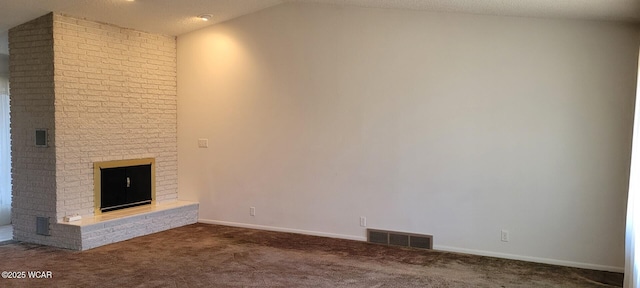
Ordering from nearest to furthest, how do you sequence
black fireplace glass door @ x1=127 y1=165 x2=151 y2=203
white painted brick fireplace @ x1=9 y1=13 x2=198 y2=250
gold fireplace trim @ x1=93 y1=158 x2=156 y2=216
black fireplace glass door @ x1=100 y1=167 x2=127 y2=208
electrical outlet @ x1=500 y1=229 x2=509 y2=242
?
electrical outlet @ x1=500 y1=229 x2=509 y2=242
white painted brick fireplace @ x1=9 y1=13 x2=198 y2=250
gold fireplace trim @ x1=93 y1=158 x2=156 y2=216
black fireplace glass door @ x1=100 y1=167 x2=127 y2=208
black fireplace glass door @ x1=127 y1=165 x2=151 y2=203

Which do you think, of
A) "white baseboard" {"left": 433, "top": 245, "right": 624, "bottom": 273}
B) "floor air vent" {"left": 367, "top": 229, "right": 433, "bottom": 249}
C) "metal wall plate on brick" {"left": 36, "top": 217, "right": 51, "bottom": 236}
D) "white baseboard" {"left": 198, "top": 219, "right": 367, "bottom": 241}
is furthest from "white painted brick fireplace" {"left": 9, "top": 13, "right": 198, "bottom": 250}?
"white baseboard" {"left": 433, "top": 245, "right": 624, "bottom": 273}

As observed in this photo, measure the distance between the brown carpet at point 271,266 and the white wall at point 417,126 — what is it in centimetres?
41

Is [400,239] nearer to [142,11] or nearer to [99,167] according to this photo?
[99,167]

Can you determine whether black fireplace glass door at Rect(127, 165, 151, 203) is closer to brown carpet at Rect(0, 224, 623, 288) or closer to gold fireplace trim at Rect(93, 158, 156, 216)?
gold fireplace trim at Rect(93, 158, 156, 216)

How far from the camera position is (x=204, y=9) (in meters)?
6.04

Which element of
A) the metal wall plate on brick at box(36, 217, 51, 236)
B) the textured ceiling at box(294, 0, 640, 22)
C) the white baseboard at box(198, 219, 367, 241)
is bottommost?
the white baseboard at box(198, 219, 367, 241)

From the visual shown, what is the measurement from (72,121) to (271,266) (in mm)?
2912

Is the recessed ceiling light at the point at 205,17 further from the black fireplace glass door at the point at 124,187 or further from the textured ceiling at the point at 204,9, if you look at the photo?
the black fireplace glass door at the point at 124,187

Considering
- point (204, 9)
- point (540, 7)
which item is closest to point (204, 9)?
point (204, 9)

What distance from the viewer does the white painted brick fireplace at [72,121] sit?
5504 millimetres

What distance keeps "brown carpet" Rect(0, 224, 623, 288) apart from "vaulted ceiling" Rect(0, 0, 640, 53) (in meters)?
2.49

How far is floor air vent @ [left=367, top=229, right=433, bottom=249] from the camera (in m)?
5.61

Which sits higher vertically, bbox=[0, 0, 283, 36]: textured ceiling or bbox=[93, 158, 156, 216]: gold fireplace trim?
bbox=[0, 0, 283, 36]: textured ceiling

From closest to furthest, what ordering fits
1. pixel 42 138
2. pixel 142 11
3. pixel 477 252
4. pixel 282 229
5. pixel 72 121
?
pixel 477 252 → pixel 42 138 → pixel 72 121 → pixel 142 11 → pixel 282 229
